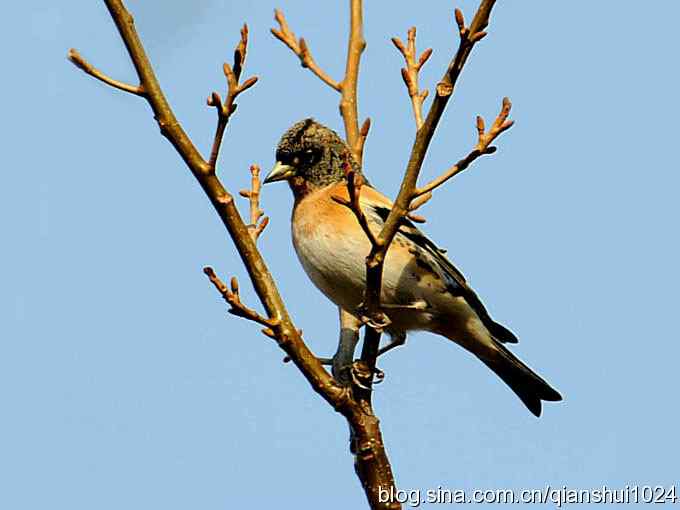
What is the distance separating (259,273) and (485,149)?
1.01 m

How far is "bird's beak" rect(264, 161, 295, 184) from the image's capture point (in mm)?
6492

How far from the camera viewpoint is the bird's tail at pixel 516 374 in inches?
245

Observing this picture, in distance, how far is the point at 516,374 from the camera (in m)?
6.36

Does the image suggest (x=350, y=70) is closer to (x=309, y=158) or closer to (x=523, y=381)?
(x=309, y=158)

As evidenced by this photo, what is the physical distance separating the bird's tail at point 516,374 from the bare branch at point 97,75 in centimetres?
309

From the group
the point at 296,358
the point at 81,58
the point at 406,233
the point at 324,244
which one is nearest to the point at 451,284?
the point at 406,233

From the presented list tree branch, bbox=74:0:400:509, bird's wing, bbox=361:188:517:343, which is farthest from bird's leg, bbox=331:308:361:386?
bird's wing, bbox=361:188:517:343

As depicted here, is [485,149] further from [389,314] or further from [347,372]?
[389,314]

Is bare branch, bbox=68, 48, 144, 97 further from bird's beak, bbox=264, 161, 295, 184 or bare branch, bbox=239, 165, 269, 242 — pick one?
bird's beak, bbox=264, 161, 295, 184

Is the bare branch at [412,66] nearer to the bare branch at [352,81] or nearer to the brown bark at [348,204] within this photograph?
the brown bark at [348,204]

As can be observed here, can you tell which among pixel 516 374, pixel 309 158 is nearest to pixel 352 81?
pixel 309 158

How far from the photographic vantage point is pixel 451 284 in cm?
587

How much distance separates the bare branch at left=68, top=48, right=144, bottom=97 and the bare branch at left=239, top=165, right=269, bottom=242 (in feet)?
4.40

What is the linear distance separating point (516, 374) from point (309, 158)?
1.90m
